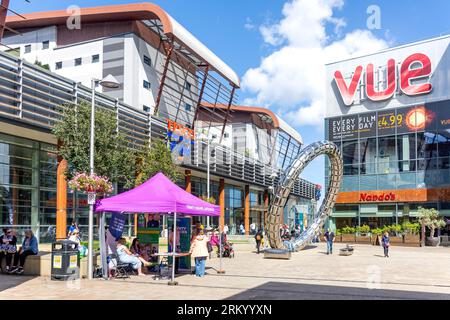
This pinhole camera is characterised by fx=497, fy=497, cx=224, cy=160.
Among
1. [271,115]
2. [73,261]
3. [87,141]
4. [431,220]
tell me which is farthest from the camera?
[271,115]

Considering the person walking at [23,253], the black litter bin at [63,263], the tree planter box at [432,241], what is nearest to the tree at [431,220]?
the tree planter box at [432,241]

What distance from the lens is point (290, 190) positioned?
95.9ft

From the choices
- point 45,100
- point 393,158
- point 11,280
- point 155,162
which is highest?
point 45,100

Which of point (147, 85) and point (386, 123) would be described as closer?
point (147, 85)

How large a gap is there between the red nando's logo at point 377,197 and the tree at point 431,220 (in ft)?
19.4

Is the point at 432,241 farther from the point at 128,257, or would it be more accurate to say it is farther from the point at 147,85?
the point at 128,257

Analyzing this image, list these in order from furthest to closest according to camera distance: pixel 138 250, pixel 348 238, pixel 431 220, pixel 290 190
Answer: pixel 348 238 < pixel 431 220 < pixel 290 190 < pixel 138 250

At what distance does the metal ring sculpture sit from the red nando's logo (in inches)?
579

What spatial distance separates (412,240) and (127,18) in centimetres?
3023

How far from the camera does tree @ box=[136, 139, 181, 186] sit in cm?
2761

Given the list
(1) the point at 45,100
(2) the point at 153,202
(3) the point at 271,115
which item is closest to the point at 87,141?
(1) the point at 45,100

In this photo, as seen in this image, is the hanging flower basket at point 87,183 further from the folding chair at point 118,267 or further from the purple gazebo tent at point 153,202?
the folding chair at point 118,267

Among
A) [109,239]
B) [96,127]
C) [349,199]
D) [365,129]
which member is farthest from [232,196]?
[109,239]

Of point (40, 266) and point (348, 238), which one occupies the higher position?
point (40, 266)
